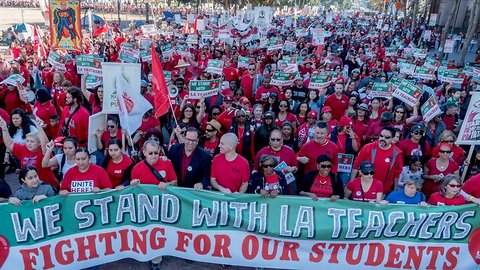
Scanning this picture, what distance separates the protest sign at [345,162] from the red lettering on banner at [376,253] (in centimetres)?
154

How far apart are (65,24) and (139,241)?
8306 millimetres

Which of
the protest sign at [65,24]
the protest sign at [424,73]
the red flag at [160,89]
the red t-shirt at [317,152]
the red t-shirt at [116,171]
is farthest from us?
the protest sign at [424,73]

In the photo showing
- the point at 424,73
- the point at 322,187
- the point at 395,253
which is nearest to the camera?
the point at 395,253

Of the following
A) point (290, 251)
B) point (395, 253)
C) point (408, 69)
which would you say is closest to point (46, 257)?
point (290, 251)

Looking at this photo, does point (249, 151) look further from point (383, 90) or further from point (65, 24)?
point (65, 24)

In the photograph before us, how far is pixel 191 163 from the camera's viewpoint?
5.48 meters

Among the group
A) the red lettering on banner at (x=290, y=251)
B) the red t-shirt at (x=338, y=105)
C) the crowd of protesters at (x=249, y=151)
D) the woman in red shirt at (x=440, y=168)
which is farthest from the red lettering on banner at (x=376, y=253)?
→ the red t-shirt at (x=338, y=105)

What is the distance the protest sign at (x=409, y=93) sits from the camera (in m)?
7.92

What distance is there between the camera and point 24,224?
453cm

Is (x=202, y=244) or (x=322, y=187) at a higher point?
(x=322, y=187)

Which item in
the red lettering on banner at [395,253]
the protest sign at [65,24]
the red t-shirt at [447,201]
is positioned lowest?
the red lettering on banner at [395,253]

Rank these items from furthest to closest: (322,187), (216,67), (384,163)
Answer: (216,67), (384,163), (322,187)

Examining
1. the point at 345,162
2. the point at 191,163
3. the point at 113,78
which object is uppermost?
the point at 113,78

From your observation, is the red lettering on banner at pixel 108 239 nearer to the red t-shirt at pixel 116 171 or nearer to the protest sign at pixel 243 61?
the red t-shirt at pixel 116 171
